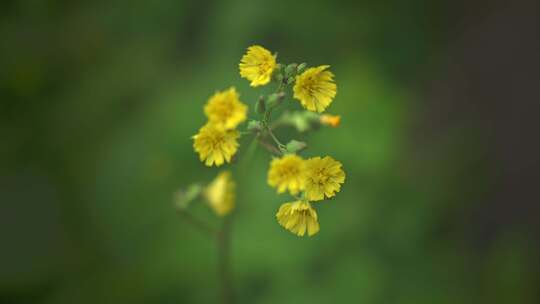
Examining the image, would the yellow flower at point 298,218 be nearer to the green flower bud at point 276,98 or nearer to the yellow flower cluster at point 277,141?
the yellow flower cluster at point 277,141

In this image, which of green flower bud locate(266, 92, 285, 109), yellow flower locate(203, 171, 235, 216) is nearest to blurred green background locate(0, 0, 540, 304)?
yellow flower locate(203, 171, 235, 216)

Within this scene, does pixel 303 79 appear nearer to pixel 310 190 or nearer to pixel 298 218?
pixel 310 190

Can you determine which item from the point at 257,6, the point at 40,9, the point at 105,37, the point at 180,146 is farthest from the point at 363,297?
the point at 40,9

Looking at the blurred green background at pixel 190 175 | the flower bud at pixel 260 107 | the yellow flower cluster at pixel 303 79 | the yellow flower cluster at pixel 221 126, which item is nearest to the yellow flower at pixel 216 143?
the yellow flower cluster at pixel 221 126

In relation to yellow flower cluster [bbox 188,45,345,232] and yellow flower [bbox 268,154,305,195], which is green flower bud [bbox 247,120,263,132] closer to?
yellow flower cluster [bbox 188,45,345,232]

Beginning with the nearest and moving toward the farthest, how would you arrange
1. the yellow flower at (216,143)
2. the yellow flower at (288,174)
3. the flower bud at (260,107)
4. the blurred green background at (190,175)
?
the yellow flower at (288,174) < the yellow flower at (216,143) < the flower bud at (260,107) < the blurred green background at (190,175)

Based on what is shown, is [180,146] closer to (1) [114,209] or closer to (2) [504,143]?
(1) [114,209]

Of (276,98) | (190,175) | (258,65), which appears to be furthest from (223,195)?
(190,175)
